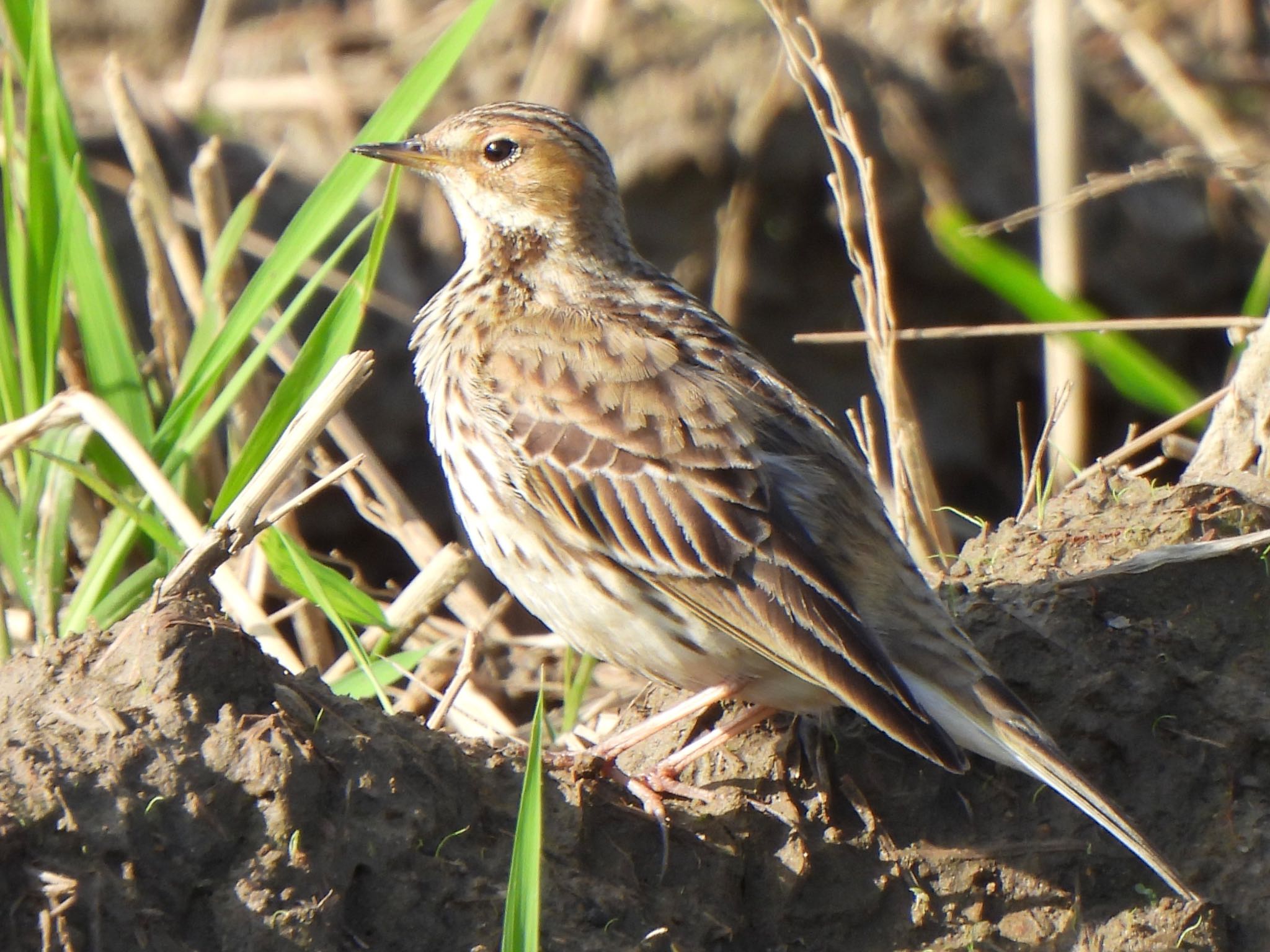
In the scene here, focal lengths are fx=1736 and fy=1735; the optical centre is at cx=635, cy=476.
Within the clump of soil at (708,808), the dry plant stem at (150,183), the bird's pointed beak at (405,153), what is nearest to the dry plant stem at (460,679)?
the clump of soil at (708,808)

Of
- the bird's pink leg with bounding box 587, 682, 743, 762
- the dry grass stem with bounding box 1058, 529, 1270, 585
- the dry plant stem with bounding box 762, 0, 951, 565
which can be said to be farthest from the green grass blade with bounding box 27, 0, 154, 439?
the dry grass stem with bounding box 1058, 529, 1270, 585

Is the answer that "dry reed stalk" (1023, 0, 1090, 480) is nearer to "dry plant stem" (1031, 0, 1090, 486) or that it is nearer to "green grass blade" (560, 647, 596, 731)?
"dry plant stem" (1031, 0, 1090, 486)

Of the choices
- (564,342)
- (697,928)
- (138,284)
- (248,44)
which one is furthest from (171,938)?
(248,44)

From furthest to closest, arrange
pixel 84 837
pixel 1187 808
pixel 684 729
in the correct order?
pixel 684 729 → pixel 1187 808 → pixel 84 837

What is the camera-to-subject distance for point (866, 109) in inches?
346

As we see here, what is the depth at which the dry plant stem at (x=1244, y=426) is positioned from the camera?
5016 mm

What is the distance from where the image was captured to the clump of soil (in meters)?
3.29

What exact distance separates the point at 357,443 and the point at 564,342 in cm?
131

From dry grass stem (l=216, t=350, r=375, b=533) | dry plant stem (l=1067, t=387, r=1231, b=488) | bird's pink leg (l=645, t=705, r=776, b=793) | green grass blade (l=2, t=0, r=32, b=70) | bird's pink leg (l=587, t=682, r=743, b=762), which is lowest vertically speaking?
bird's pink leg (l=645, t=705, r=776, b=793)

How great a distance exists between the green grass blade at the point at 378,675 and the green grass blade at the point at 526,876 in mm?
1518

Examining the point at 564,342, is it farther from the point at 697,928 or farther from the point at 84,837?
the point at 84,837

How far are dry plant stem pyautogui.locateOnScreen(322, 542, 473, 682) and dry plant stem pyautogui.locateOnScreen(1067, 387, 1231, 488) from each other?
175cm

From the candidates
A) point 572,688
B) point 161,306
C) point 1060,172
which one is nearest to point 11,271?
point 161,306

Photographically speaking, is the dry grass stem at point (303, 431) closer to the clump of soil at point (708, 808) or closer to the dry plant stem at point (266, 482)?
the dry plant stem at point (266, 482)
